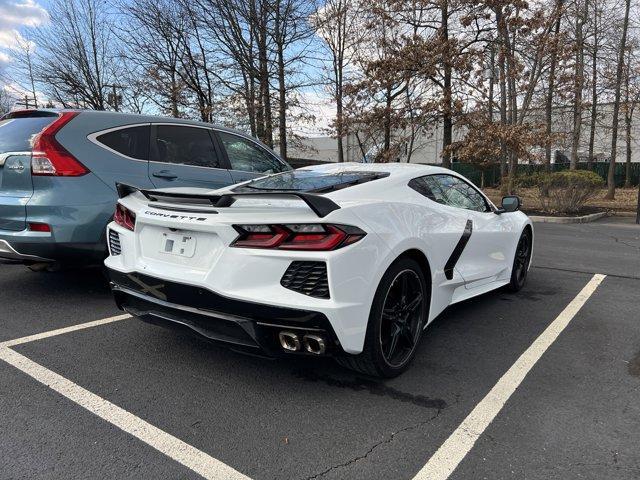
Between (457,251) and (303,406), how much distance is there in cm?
173

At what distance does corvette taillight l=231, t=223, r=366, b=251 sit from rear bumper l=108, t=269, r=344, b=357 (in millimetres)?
330

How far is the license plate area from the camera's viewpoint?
280 centimetres

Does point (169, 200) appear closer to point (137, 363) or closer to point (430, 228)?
point (137, 363)

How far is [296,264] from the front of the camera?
2.53 meters

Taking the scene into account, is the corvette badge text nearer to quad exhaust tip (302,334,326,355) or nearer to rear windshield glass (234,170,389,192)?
rear windshield glass (234,170,389,192)

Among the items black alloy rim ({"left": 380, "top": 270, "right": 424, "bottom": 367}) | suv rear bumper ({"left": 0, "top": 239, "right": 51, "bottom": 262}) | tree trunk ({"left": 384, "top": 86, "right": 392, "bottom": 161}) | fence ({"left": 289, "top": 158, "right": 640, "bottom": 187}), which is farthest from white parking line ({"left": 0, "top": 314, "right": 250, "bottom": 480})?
fence ({"left": 289, "top": 158, "right": 640, "bottom": 187})

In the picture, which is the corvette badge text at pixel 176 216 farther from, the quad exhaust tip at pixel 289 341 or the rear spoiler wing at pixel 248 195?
the quad exhaust tip at pixel 289 341

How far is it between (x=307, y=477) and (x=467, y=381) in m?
1.42

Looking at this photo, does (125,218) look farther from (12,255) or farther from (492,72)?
(492,72)

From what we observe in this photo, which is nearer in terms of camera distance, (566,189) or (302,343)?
(302,343)

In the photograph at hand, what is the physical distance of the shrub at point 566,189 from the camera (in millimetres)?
14016

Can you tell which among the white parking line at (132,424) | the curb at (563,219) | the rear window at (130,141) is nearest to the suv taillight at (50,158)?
A: the rear window at (130,141)

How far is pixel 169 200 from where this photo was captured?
3057 millimetres

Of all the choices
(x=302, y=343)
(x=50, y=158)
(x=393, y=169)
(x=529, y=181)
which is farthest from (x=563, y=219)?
(x=50, y=158)
